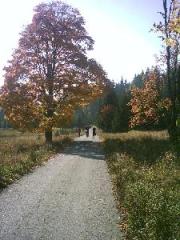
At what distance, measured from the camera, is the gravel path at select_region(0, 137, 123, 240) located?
1018cm

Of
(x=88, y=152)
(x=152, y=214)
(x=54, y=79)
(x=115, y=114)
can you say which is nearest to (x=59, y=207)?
(x=152, y=214)

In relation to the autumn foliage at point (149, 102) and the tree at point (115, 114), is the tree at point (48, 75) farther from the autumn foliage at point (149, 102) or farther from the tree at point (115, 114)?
the tree at point (115, 114)

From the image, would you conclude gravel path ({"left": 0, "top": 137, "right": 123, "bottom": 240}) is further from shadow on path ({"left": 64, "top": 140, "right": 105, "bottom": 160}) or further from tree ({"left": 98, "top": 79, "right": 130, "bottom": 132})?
tree ({"left": 98, "top": 79, "right": 130, "bottom": 132})

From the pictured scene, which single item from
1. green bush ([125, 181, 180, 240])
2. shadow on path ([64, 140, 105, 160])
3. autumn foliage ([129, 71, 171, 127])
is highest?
autumn foliage ([129, 71, 171, 127])

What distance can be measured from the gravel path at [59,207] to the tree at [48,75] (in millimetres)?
15640

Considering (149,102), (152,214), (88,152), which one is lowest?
(152,214)

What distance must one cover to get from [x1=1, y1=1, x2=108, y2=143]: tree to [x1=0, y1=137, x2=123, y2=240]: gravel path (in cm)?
1564

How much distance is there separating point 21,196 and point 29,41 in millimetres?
23285

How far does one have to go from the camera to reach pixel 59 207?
12.6 meters

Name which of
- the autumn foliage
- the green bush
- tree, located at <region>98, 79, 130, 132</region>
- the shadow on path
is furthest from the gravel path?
tree, located at <region>98, 79, 130, 132</region>

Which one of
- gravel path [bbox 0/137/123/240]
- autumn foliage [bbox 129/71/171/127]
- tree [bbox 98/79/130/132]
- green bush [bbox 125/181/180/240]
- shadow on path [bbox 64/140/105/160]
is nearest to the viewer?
green bush [bbox 125/181/180/240]

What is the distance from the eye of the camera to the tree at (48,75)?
A: 34.8 metres

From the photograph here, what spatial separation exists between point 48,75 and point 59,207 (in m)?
24.2

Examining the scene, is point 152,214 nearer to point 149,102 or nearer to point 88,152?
point 88,152
